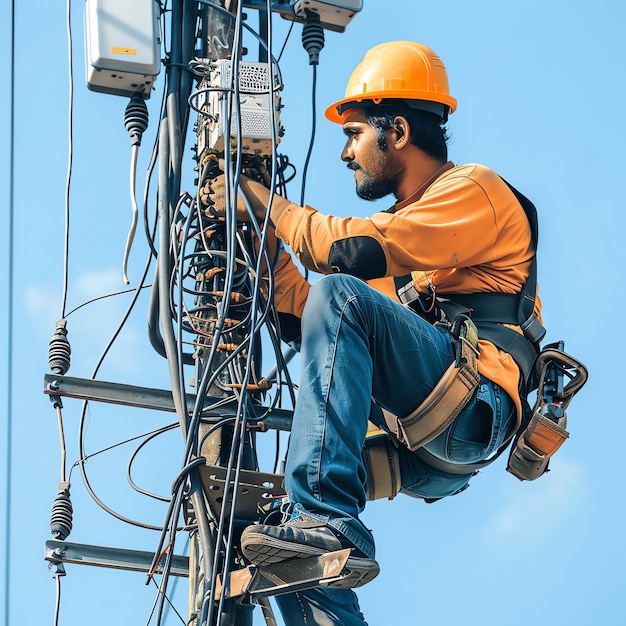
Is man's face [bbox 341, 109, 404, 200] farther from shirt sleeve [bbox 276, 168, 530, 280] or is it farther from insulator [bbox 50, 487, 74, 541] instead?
insulator [bbox 50, 487, 74, 541]

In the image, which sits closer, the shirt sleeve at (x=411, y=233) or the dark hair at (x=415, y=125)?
the shirt sleeve at (x=411, y=233)

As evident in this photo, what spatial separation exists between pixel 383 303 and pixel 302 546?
96 centimetres

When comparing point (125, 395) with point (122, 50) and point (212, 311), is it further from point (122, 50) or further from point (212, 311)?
point (122, 50)

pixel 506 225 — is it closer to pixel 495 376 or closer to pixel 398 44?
pixel 495 376

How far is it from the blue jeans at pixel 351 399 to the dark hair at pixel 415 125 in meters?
0.95

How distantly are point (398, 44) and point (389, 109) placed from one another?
360 millimetres

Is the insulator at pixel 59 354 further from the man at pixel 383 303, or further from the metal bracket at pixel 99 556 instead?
the man at pixel 383 303

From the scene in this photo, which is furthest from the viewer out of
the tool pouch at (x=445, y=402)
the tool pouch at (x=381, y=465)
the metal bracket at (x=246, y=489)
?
the tool pouch at (x=381, y=465)

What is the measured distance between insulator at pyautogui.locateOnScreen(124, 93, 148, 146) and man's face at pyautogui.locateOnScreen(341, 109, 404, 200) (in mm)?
864

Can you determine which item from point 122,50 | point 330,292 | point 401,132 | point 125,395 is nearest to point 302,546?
point 330,292

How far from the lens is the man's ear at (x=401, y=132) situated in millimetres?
5703

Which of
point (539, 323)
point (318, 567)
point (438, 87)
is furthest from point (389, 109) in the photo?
point (318, 567)

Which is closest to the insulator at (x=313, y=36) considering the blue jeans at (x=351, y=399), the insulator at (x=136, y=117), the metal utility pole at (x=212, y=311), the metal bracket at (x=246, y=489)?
the metal utility pole at (x=212, y=311)

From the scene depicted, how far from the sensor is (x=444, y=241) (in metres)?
5.12
